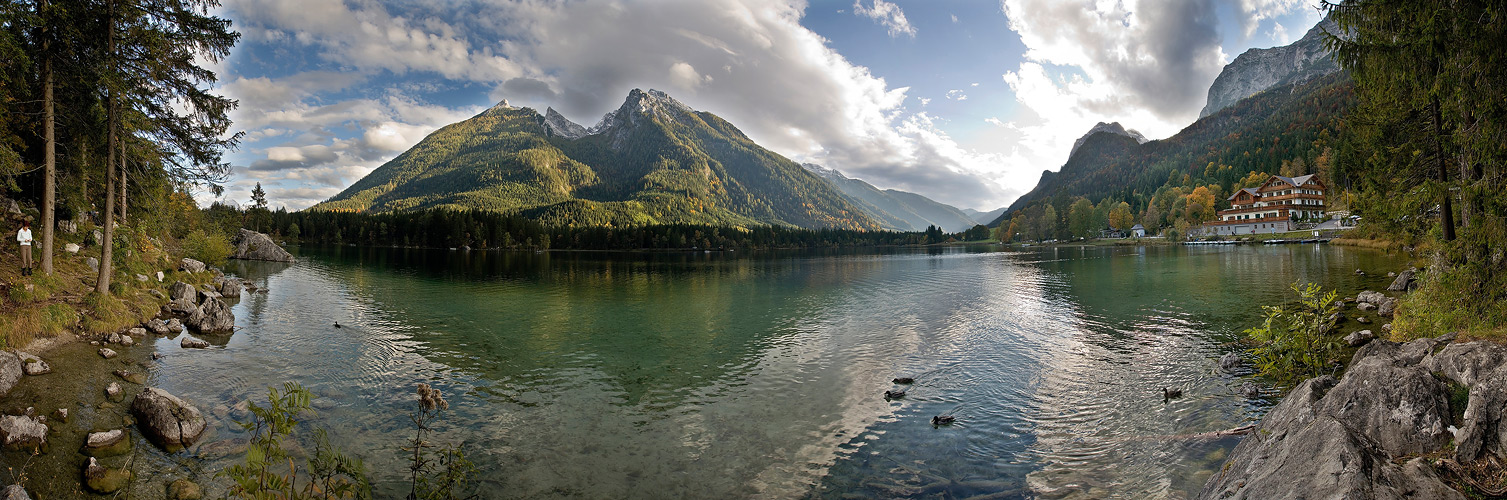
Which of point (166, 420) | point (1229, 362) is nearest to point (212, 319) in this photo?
point (166, 420)

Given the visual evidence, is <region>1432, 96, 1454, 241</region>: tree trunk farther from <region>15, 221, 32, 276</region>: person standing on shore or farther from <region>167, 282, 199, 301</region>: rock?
<region>167, 282, 199, 301</region>: rock

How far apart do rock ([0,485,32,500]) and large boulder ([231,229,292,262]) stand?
325 ft

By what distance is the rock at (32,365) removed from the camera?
14648mm

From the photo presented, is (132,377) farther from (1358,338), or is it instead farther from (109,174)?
(1358,338)

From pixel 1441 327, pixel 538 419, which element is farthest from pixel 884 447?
pixel 1441 327

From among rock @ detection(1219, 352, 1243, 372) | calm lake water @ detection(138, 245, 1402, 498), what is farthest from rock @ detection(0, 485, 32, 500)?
rock @ detection(1219, 352, 1243, 372)

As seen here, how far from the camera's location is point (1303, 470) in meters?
7.16

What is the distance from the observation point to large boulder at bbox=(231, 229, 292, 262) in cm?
8688

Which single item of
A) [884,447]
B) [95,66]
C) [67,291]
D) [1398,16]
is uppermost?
[95,66]

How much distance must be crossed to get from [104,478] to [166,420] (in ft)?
8.26

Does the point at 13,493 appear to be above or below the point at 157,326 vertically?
below

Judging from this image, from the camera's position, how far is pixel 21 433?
11.1 meters

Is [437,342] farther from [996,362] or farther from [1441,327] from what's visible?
[1441,327]

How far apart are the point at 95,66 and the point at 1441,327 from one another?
44.5 m
